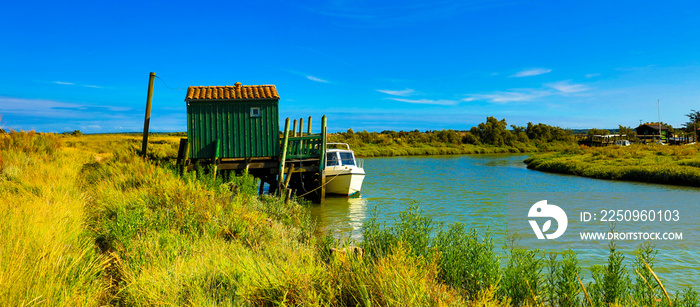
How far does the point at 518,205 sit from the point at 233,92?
12.1 metres

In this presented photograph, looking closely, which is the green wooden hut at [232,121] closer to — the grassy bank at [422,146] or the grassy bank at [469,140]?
the grassy bank at [422,146]

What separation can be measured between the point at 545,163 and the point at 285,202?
27583 millimetres

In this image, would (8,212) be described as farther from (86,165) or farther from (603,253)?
(603,253)

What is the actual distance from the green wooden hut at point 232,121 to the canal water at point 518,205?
138 inches

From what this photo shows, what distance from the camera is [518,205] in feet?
52.7

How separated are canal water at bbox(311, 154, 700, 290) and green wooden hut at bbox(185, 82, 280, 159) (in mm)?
3514

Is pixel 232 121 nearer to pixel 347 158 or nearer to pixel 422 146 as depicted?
pixel 347 158

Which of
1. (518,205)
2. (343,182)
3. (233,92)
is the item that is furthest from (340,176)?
(518,205)

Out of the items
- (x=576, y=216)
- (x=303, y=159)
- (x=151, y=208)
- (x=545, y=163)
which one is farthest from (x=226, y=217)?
(x=545, y=163)

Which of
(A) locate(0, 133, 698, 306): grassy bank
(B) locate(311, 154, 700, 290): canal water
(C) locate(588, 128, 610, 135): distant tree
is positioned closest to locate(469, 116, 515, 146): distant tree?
(C) locate(588, 128, 610, 135): distant tree

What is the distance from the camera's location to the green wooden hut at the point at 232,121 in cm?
1466

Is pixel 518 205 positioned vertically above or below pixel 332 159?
below

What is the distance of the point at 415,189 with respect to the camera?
21047 mm

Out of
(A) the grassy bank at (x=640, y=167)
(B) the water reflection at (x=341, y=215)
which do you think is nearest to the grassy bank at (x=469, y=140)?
(A) the grassy bank at (x=640, y=167)
